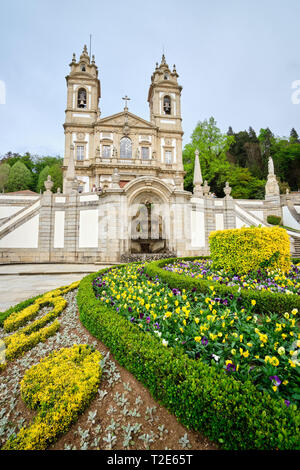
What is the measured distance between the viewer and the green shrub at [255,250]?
19.0 ft

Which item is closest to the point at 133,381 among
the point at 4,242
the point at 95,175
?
the point at 4,242

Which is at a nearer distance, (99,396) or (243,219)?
(99,396)

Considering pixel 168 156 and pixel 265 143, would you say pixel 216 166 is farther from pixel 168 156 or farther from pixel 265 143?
pixel 265 143

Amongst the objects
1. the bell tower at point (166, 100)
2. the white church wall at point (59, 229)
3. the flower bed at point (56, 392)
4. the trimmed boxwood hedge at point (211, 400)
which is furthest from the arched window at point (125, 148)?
the trimmed boxwood hedge at point (211, 400)

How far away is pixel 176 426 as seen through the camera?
1.70 metres

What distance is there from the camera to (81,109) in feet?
98.4

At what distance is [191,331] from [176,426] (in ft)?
3.60

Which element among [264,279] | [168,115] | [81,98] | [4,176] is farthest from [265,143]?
[4,176]

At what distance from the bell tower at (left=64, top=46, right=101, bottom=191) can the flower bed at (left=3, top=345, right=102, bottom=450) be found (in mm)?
29232

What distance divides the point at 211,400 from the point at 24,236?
15.9 m

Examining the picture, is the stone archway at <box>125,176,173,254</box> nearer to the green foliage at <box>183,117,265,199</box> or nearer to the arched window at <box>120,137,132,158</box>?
the arched window at <box>120,137,132,158</box>

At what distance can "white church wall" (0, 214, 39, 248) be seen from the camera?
1420cm

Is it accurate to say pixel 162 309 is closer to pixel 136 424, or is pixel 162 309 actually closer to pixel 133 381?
pixel 133 381

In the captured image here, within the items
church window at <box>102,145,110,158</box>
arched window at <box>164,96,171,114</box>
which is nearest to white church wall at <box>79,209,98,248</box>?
church window at <box>102,145,110,158</box>
